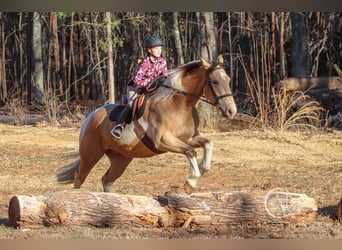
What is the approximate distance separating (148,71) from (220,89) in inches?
42.1

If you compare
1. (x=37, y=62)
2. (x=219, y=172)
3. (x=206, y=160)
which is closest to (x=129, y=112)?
(x=206, y=160)

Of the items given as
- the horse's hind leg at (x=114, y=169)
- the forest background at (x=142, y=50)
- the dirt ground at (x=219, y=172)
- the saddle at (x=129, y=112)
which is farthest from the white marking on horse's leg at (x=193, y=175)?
the forest background at (x=142, y=50)

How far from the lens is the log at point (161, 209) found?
258 inches

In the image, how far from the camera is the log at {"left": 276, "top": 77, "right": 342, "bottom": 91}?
18375 millimetres

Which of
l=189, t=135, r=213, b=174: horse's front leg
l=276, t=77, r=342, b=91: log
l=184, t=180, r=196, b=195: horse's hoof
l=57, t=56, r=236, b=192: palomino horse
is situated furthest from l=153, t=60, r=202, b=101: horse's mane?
l=276, t=77, r=342, b=91: log

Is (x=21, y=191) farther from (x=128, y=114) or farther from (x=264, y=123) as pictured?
(x=264, y=123)

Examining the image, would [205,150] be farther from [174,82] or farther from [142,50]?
[142,50]

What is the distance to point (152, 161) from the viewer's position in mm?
13586

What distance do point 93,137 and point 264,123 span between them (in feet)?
26.2

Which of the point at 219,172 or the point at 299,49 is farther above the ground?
the point at 299,49

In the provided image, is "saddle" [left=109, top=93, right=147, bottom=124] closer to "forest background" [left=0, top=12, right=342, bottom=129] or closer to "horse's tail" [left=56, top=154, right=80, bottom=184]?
"horse's tail" [left=56, top=154, right=80, bottom=184]

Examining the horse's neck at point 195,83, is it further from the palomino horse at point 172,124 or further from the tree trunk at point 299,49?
the tree trunk at point 299,49

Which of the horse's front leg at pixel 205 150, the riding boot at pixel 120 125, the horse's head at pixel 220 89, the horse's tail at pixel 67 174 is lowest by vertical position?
the horse's tail at pixel 67 174

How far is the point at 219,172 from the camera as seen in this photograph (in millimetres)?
12266
